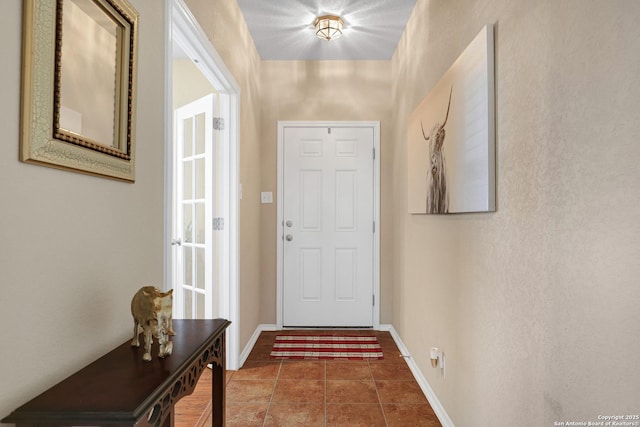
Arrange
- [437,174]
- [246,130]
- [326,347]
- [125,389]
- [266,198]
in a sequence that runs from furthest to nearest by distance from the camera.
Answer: [266,198], [326,347], [246,130], [437,174], [125,389]

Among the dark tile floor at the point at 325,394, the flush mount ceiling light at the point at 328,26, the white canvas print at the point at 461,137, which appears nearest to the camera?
the white canvas print at the point at 461,137

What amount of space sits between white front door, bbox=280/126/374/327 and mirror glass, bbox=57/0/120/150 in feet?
8.30

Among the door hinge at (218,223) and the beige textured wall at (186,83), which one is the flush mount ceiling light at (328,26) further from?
the door hinge at (218,223)

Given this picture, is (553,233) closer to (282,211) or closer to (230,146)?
(230,146)

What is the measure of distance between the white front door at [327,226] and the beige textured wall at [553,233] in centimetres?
177

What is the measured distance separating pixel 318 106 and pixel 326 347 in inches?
87.6

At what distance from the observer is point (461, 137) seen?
5.57ft

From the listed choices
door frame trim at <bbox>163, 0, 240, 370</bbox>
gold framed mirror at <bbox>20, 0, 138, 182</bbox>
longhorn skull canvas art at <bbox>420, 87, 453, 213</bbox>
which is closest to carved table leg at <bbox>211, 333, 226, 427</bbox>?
gold framed mirror at <bbox>20, 0, 138, 182</bbox>

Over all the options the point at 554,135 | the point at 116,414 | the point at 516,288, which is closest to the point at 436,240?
the point at 516,288

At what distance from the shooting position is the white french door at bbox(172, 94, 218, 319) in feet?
8.77

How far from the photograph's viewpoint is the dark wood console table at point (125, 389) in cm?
72

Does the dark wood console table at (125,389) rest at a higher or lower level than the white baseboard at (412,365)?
higher

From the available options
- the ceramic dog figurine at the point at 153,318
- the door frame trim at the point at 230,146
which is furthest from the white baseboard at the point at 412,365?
the ceramic dog figurine at the point at 153,318

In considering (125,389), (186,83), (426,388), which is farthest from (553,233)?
(186,83)
